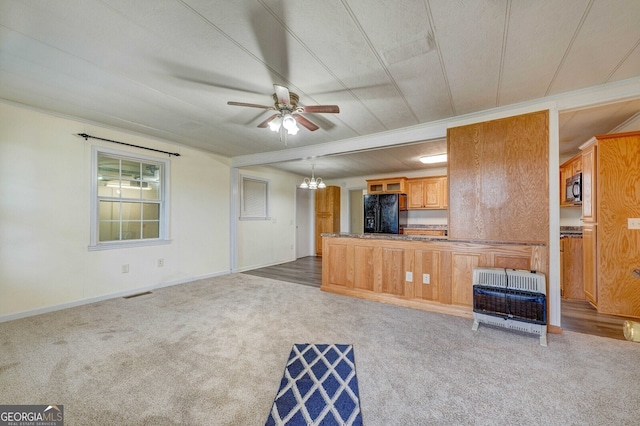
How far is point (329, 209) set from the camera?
24.7 ft

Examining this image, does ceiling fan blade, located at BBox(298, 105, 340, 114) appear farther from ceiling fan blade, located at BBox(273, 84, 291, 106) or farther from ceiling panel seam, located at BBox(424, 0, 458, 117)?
ceiling panel seam, located at BBox(424, 0, 458, 117)

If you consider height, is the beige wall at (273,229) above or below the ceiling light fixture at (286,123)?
below

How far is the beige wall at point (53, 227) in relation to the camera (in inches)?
112

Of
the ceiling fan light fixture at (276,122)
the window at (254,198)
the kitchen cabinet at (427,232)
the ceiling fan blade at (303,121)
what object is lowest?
the kitchen cabinet at (427,232)

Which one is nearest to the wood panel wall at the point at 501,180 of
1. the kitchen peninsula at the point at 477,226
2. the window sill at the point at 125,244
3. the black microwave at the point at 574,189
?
the kitchen peninsula at the point at 477,226

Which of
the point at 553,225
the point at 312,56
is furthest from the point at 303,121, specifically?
the point at 553,225

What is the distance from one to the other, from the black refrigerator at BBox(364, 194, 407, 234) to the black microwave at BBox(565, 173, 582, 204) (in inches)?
114

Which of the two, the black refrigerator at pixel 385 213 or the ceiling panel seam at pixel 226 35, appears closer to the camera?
the ceiling panel seam at pixel 226 35

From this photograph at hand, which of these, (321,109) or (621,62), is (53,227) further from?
(621,62)

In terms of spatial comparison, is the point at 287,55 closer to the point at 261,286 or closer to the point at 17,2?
the point at 17,2

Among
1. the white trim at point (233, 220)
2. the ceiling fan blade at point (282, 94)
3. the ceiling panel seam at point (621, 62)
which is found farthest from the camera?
the white trim at point (233, 220)

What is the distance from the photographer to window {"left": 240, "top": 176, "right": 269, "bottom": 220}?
5.69 metres

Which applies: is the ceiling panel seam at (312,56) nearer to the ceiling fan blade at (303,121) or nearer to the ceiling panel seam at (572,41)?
the ceiling fan blade at (303,121)

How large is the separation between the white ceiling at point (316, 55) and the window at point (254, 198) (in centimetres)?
265
